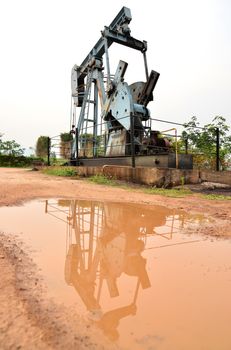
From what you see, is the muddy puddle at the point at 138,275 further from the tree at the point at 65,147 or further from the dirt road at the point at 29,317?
the tree at the point at 65,147

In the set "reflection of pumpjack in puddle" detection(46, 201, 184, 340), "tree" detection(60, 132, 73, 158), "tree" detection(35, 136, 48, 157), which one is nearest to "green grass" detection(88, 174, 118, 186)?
"reflection of pumpjack in puddle" detection(46, 201, 184, 340)

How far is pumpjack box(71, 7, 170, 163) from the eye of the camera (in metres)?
9.50

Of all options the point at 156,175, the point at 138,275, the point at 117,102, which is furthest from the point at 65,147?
the point at 138,275

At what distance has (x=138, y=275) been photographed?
1855 mm

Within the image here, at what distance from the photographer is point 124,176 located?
8.50 meters

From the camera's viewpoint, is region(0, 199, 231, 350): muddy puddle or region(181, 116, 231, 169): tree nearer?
region(0, 199, 231, 350): muddy puddle

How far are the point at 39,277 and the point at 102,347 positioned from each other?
0.75 metres

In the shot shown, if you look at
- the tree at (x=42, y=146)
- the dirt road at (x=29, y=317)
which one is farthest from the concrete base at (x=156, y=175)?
the tree at (x=42, y=146)

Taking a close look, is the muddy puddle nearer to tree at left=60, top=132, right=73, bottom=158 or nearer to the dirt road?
the dirt road

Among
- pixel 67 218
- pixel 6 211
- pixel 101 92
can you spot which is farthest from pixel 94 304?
pixel 101 92

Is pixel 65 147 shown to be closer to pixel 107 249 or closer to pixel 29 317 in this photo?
pixel 107 249

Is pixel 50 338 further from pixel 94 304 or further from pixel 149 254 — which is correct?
pixel 149 254

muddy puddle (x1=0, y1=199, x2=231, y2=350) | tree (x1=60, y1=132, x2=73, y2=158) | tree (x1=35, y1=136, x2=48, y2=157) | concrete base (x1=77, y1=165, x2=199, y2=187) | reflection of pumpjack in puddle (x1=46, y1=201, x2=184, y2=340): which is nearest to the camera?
muddy puddle (x1=0, y1=199, x2=231, y2=350)

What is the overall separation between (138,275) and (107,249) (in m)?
0.55
